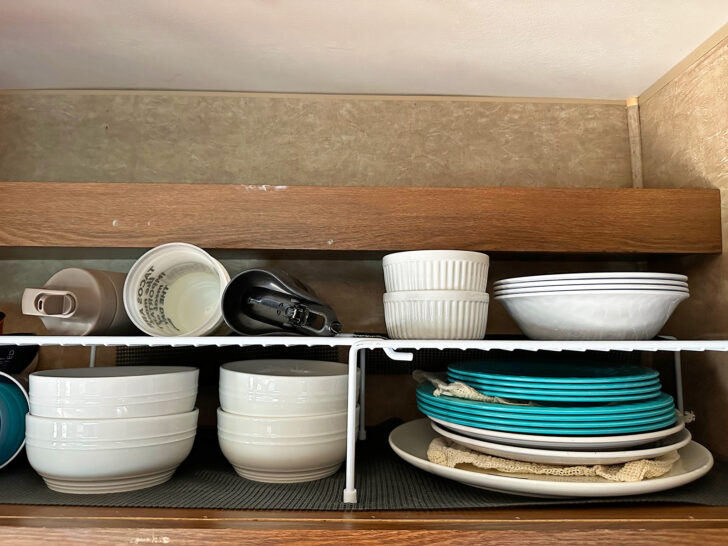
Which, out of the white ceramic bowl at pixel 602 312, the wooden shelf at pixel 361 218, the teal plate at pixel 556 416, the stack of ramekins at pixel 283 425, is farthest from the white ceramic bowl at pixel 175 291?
the white ceramic bowl at pixel 602 312

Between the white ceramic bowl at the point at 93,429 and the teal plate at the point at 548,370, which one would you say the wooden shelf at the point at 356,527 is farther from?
the teal plate at the point at 548,370

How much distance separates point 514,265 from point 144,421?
0.87 meters

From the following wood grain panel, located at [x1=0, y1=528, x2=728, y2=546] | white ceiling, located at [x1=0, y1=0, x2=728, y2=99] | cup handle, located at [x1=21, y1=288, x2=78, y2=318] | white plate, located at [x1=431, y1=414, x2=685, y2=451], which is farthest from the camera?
white ceiling, located at [x1=0, y1=0, x2=728, y2=99]

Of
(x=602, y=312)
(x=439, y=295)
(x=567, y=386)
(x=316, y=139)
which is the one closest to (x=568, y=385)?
(x=567, y=386)

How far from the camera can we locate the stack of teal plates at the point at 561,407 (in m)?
0.78

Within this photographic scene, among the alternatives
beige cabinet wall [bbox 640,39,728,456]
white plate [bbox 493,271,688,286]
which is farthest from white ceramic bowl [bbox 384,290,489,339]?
beige cabinet wall [bbox 640,39,728,456]

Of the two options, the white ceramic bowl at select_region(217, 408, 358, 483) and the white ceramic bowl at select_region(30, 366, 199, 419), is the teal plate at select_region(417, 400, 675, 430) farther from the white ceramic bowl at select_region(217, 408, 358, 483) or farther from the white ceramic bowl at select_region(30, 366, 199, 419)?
the white ceramic bowl at select_region(30, 366, 199, 419)

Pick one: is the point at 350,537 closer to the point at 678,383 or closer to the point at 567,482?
the point at 567,482

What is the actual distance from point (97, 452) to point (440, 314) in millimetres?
573

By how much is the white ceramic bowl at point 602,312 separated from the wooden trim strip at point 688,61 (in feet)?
1.78

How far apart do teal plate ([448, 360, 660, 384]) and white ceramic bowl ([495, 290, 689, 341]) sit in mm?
75

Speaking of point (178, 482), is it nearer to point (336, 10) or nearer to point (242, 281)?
point (242, 281)

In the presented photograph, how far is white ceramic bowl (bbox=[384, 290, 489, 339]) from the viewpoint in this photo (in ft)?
2.93

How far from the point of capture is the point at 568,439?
771mm
